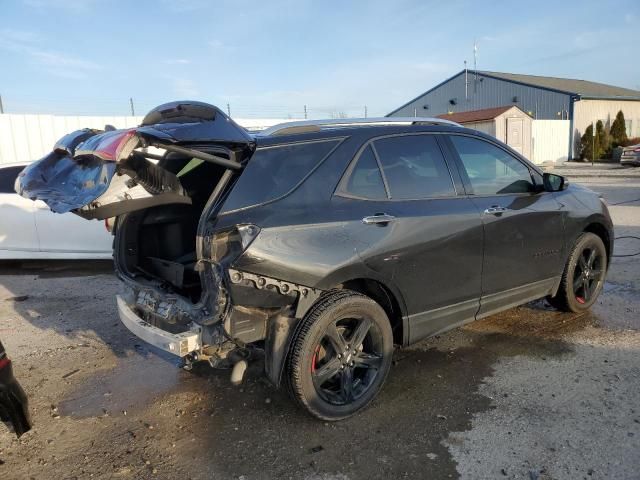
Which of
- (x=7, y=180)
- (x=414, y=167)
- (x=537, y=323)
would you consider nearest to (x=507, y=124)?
(x=537, y=323)

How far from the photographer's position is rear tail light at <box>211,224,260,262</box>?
116 inches

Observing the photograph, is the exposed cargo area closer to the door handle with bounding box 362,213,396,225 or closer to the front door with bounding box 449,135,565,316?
the door handle with bounding box 362,213,396,225

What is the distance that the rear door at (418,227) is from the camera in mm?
3430

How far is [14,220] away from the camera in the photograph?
7.34 metres

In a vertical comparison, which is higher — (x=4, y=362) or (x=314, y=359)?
(x=4, y=362)

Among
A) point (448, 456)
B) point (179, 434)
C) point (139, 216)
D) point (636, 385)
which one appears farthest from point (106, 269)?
point (636, 385)

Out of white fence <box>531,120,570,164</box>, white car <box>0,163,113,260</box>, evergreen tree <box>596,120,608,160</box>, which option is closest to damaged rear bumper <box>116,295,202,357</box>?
white car <box>0,163,113,260</box>

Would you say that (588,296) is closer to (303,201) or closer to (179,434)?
(303,201)

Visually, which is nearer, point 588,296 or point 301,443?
point 301,443

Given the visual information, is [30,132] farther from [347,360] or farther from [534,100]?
[534,100]

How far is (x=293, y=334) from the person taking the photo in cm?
319

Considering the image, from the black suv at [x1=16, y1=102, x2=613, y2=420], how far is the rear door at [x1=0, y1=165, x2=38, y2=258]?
413 centimetres

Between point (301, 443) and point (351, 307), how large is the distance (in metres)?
0.88

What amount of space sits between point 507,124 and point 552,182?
2146 cm
